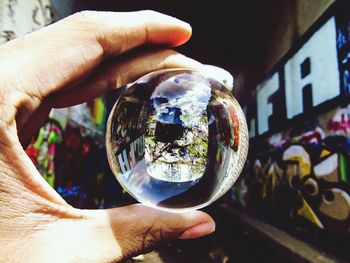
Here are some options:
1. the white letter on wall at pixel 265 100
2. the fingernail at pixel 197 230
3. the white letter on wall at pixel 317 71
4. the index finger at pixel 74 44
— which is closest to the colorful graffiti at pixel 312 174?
the white letter on wall at pixel 317 71

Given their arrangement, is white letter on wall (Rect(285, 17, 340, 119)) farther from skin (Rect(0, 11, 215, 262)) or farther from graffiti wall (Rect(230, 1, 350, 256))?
skin (Rect(0, 11, 215, 262))

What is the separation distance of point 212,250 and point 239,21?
7.23m

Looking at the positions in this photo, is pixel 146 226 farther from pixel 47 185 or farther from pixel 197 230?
pixel 47 185

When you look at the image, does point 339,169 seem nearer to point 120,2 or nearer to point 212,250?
point 212,250

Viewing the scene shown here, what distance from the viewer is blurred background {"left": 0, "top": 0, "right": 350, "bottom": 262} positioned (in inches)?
183

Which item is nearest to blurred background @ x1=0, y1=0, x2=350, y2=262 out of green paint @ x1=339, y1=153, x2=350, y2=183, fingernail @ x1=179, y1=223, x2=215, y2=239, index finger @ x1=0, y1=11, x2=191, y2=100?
green paint @ x1=339, y1=153, x2=350, y2=183

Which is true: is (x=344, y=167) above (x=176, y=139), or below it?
below

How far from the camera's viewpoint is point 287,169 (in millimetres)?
6887

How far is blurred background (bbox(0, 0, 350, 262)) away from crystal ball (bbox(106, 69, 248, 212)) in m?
2.48

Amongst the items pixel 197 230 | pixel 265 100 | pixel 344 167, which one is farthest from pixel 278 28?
pixel 197 230

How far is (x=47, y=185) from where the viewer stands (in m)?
1.01

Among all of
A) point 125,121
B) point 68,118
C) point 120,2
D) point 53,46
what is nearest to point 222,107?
point 125,121

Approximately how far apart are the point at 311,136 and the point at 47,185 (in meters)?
5.59

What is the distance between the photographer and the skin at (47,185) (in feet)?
2.99
